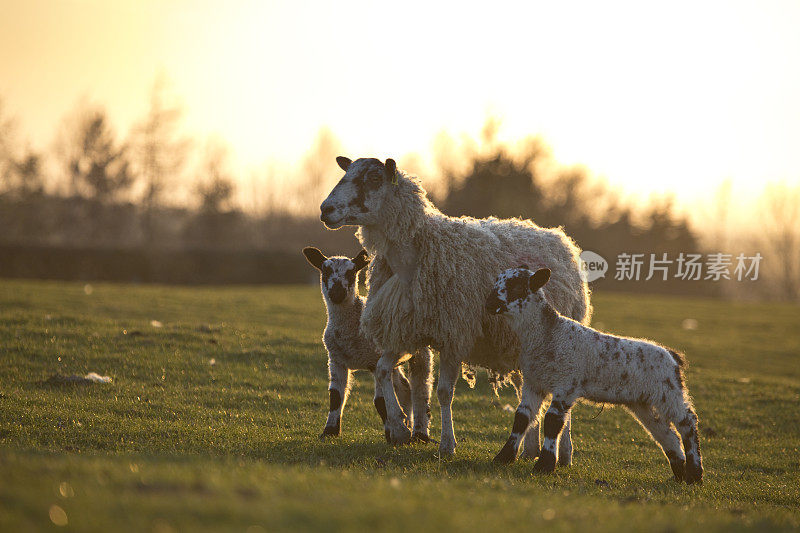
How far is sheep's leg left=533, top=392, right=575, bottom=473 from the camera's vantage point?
8.40 meters

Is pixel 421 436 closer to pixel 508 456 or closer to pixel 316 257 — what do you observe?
pixel 508 456

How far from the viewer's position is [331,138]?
72438 millimetres

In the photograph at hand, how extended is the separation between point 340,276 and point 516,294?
2584 millimetres

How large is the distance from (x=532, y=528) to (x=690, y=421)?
4889 mm

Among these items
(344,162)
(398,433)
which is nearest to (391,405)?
(398,433)

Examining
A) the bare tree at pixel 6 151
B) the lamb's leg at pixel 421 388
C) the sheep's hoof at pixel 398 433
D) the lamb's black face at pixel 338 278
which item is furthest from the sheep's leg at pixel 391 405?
the bare tree at pixel 6 151

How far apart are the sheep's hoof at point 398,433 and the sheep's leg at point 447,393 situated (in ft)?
1.50

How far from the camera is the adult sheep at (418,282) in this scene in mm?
9289

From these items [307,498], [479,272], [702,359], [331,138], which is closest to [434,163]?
[331,138]

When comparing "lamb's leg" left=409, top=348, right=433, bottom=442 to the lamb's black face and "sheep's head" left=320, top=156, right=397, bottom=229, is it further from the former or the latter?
"sheep's head" left=320, top=156, right=397, bottom=229

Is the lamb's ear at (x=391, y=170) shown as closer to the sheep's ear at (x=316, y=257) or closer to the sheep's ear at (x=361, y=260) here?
the sheep's ear at (x=361, y=260)

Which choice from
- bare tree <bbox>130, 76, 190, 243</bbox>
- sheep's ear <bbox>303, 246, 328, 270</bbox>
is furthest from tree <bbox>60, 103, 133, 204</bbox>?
sheep's ear <bbox>303, 246, 328, 270</bbox>

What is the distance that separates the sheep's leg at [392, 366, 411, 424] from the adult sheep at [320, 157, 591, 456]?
0.80 metres

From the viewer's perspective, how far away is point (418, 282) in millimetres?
9461
